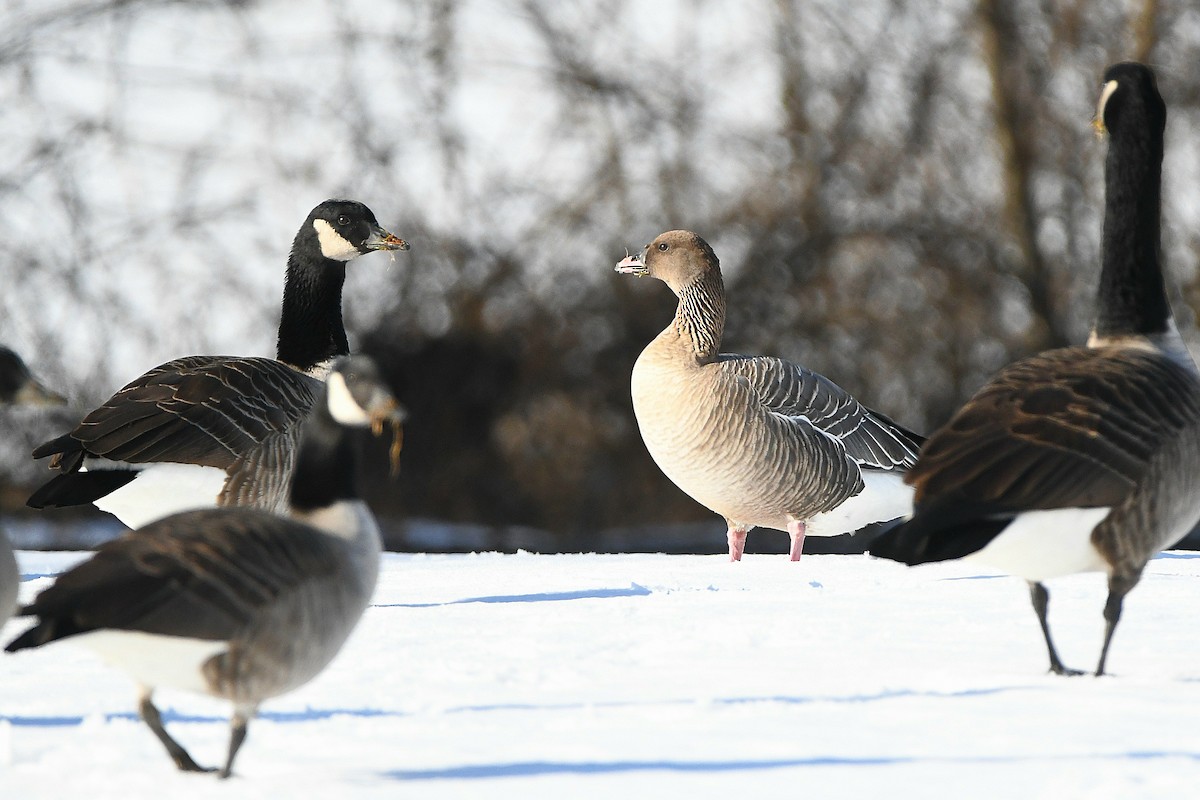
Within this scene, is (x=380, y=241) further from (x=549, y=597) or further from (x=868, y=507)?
(x=868, y=507)

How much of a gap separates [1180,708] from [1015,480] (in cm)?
80

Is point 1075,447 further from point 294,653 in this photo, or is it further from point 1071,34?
point 1071,34

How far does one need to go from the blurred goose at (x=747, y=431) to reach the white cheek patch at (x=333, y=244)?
72.8 inches

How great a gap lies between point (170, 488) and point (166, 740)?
11.7 feet

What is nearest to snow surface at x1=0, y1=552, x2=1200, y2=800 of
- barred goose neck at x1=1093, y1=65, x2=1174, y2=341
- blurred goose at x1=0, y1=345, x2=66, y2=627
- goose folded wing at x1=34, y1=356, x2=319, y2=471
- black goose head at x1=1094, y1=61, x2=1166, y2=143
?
goose folded wing at x1=34, y1=356, x2=319, y2=471

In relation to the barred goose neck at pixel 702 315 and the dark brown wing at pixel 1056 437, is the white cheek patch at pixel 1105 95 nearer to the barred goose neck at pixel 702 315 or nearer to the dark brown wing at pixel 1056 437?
the dark brown wing at pixel 1056 437

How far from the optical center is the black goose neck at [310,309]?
8.28 meters

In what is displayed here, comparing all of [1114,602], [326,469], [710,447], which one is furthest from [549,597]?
[326,469]

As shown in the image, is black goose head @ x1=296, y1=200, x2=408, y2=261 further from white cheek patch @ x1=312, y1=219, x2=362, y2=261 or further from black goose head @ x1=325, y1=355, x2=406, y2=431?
black goose head @ x1=325, y1=355, x2=406, y2=431

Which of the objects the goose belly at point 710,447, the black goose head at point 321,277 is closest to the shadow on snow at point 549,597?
the goose belly at point 710,447

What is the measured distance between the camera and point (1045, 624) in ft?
15.9

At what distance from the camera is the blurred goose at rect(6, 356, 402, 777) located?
10.8ft

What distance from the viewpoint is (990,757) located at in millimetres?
3672

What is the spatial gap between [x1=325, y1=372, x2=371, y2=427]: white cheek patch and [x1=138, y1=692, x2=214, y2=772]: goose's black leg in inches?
33.2
